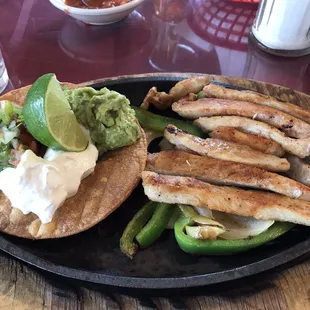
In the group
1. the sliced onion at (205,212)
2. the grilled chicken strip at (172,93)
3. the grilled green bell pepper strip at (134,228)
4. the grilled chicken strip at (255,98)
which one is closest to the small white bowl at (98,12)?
the grilled chicken strip at (172,93)

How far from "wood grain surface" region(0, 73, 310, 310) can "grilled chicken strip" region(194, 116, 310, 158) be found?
423mm

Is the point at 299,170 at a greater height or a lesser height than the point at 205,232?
greater

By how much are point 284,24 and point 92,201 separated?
166 centimetres

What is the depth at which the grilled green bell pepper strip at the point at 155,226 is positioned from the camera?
1668 mm

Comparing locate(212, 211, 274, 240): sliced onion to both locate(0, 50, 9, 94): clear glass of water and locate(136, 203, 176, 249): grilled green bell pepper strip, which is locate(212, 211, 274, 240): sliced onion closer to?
locate(136, 203, 176, 249): grilled green bell pepper strip

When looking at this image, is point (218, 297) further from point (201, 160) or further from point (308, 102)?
point (308, 102)

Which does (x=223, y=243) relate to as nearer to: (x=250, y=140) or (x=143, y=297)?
(x=143, y=297)

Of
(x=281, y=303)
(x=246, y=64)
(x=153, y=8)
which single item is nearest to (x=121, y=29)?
(x=153, y=8)

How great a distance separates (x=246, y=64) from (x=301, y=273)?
1526 millimetres

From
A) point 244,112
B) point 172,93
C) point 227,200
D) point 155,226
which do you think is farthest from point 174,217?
point 172,93

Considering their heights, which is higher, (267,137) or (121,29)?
(267,137)

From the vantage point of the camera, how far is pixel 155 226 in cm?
167

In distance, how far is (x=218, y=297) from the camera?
5.38ft

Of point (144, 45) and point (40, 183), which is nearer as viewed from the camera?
point (40, 183)
